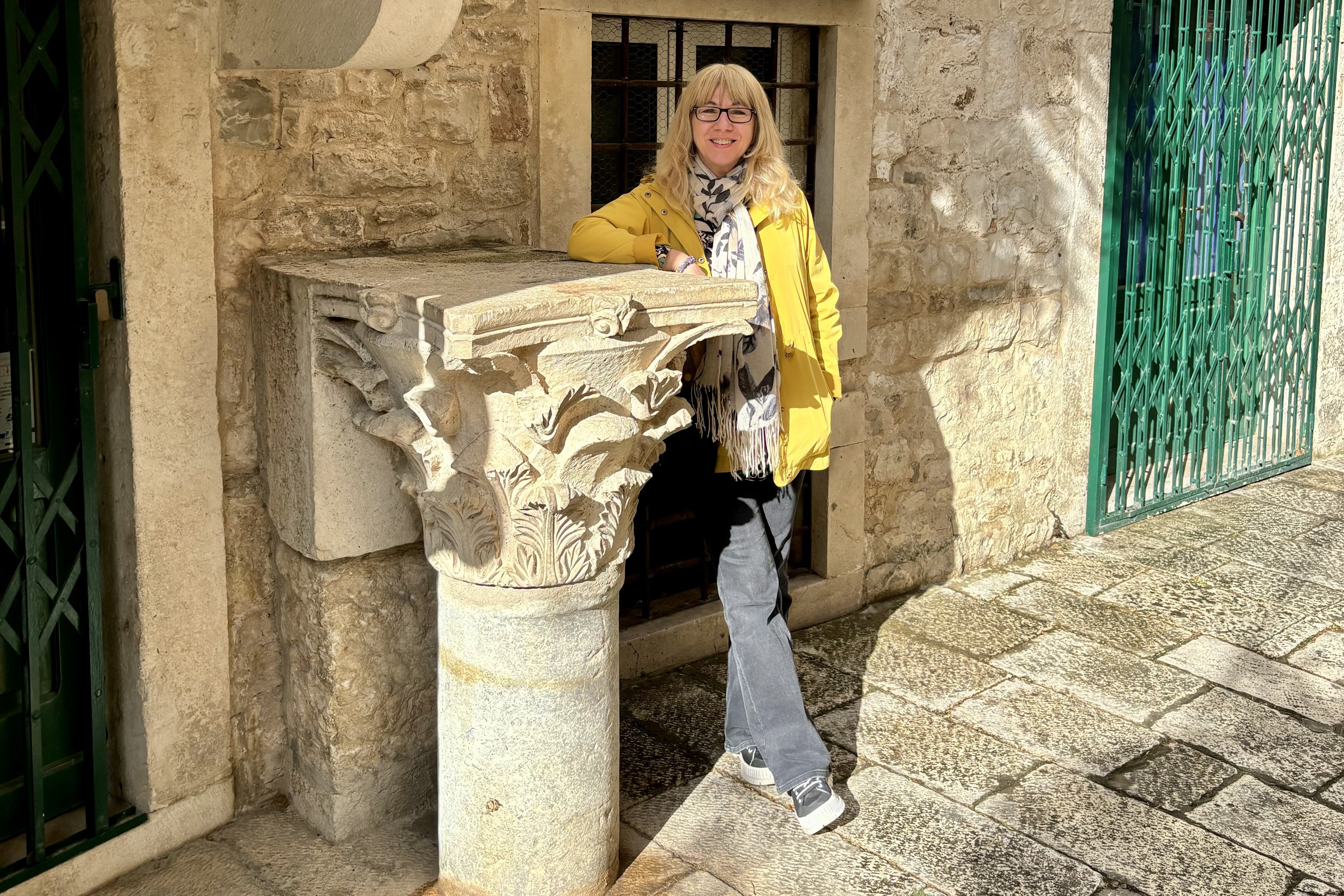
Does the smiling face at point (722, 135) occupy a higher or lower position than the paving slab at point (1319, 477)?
higher

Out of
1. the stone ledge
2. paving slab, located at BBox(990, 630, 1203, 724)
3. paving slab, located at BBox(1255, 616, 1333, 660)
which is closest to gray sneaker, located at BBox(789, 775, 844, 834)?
the stone ledge

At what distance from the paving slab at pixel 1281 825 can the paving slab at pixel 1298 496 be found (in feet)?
9.10

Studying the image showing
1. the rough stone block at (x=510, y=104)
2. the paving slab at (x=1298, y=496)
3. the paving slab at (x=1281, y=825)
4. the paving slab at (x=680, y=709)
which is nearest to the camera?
the paving slab at (x=1281, y=825)

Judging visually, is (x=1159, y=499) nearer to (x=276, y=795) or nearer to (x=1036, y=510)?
(x=1036, y=510)

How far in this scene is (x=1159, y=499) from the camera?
5.96 m

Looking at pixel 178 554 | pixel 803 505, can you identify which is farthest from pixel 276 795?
pixel 803 505

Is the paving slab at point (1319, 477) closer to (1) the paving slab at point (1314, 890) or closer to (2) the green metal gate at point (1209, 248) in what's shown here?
(2) the green metal gate at point (1209, 248)

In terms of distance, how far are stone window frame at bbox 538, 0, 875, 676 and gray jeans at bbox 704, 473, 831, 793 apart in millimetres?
914

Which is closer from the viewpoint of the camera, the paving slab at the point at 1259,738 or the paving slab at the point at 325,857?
the paving slab at the point at 325,857

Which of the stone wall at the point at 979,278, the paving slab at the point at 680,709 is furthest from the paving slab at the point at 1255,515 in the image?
Answer: the paving slab at the point at 680,709

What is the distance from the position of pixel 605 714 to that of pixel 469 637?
1.13 feet

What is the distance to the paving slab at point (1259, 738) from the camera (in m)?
3.69

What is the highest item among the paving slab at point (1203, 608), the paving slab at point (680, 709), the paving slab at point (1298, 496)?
the paving slab at point (1298, 496)

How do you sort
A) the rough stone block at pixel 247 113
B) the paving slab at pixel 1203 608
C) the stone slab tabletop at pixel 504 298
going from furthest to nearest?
the paving slab at pixel 1203 608, the rough stone block at pixel 247 113, the stone slab tabletop at pixel 504 298
